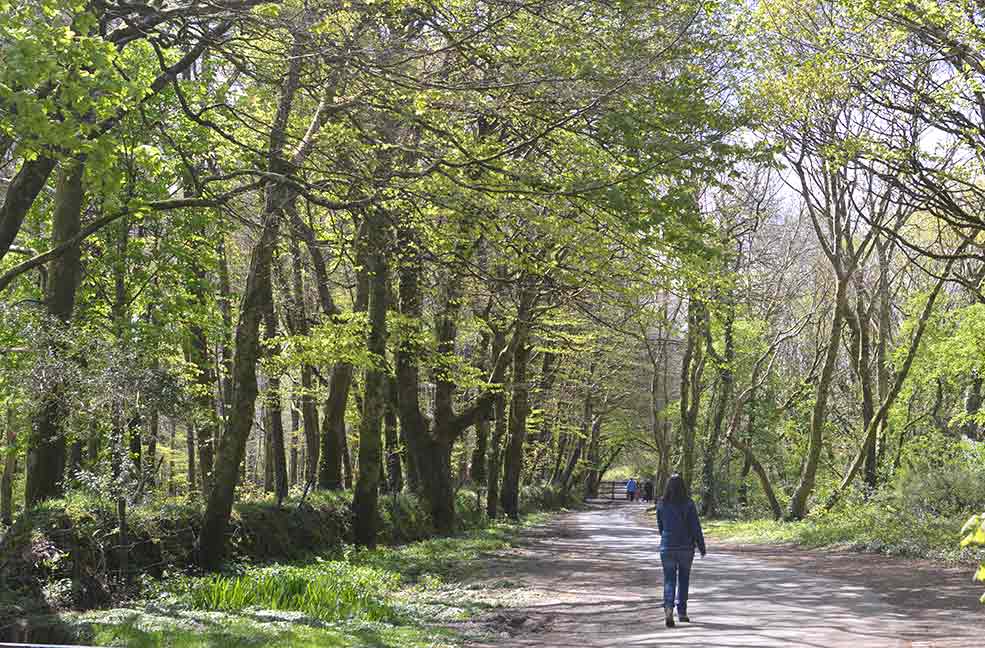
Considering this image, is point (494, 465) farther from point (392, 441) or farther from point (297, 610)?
point (297, 610)

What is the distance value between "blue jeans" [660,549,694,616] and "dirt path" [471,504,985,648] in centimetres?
31

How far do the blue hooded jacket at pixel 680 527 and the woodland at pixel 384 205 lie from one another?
349 centimetres

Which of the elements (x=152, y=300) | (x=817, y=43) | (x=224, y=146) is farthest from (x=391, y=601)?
(x=817, y=43)

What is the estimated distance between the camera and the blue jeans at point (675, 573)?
1156cm

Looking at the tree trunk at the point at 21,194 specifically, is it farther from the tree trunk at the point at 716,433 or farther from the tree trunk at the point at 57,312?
the tree trunk at the point at 716,433

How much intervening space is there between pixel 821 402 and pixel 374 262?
16.1 metres

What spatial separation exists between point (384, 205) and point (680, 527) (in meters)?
6.96

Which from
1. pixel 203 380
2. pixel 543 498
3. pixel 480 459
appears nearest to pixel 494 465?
pixel 480 459

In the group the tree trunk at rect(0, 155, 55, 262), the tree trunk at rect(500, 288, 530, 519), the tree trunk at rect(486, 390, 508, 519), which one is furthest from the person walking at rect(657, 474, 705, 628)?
the tree trunk at rect(486, 390, 508, 519)

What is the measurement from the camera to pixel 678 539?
459 inches

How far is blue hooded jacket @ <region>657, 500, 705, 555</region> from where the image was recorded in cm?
1166

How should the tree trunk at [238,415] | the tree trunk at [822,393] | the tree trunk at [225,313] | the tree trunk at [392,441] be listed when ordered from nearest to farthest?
the tree trunk at [238,415]
the tree trunk at [225,313]
the tree trunk at [392,441]
the tree trunk at [822,393]

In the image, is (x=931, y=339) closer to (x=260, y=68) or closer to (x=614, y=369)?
(x=614, y=369)

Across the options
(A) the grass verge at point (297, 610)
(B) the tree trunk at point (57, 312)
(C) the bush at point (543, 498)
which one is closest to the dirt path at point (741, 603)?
(A) the grass verge at point (297, 610)
